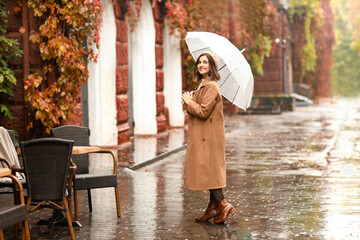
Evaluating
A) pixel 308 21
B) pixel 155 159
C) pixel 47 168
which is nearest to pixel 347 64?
pixel 308 21

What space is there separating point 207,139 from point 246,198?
2.05 m

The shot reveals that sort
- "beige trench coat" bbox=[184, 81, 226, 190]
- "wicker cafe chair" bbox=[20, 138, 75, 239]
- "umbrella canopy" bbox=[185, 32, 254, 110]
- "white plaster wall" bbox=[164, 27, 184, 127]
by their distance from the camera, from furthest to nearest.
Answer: "white plaster wall" bbox=[164, 27, 184, 127]
"umbrella canopy" bbox=[185, 32, 254, 110]
"beige trench coat" bbox=[184, 81, 226, 190]
"wicker cafe chair" bbox=[20, 138, 75, 239]

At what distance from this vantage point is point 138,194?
9.68 m

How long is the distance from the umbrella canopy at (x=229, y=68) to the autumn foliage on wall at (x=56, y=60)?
4794 millimetres

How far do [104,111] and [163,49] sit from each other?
5754mm

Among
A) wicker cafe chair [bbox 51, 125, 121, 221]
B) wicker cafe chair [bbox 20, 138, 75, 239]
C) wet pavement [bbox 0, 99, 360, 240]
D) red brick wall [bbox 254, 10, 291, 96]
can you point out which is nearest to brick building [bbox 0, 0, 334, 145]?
wet pavement [bbox 0, 99, 360, 240]

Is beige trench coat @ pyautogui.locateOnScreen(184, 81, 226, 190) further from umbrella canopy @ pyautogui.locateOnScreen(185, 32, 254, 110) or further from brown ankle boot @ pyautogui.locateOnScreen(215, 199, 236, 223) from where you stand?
umbrella canopy @ pyautogui.locateOnScreen(185, 32, 254, 110)

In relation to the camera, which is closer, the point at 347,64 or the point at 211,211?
the point at 211,211

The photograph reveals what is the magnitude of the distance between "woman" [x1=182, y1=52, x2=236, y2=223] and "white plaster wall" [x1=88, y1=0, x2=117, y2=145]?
324 inches

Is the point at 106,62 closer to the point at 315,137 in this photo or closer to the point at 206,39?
the point at 315,137

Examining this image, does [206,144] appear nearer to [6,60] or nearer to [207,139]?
[207,139]

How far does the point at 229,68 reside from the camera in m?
7.69

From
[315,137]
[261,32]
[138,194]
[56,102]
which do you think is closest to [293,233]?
[138,194]

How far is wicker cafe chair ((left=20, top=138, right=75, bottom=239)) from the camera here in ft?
21.4
